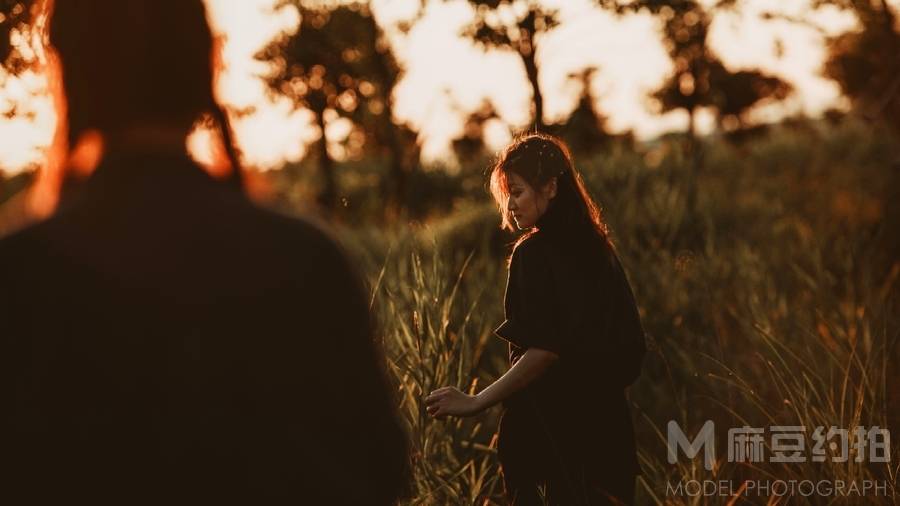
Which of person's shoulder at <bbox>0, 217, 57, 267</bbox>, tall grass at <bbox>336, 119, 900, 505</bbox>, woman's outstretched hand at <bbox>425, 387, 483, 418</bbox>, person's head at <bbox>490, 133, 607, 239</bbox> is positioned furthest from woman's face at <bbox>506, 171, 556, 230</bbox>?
person's shoulder at <bbox>0, 217, 57, 267</bbox>

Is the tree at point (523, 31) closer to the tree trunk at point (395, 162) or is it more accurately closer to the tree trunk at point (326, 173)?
the tree trunk at point (395, 162)

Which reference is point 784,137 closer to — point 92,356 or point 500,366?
point 500,366

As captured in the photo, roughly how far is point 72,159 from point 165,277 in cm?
24

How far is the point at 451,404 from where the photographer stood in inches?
91.7

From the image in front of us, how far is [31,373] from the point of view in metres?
1.07

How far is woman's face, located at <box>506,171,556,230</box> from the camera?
8.16 ft

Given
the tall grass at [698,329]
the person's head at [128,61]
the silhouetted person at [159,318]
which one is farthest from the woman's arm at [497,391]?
the person's head at [128,61]

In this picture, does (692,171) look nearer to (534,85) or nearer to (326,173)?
(534,85)

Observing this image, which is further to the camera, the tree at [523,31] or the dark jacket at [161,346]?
the tree at [523,31]

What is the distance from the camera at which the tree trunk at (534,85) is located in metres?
4.68

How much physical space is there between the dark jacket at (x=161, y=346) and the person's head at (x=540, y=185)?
4.57 ft

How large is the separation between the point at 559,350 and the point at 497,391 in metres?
0.20

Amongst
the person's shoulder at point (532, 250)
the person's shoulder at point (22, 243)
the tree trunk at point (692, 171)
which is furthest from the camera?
the tree trunk at point (692, 171)

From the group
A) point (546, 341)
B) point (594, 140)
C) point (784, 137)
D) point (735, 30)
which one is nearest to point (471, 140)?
point (594, 140)
